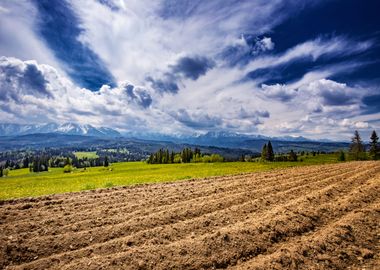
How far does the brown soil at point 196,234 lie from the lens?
8.84m

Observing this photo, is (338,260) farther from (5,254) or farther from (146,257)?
(5,254)

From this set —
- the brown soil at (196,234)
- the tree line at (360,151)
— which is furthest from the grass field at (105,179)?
the tree line at (360,151)

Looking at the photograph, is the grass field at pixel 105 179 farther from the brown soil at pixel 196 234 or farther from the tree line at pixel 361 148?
the tree line at pixel 361 148

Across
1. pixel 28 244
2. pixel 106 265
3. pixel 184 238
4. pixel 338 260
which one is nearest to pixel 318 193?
pixel 338 260

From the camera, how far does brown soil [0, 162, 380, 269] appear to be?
29.0 feet

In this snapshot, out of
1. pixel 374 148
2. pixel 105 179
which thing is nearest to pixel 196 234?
pixel 105 179

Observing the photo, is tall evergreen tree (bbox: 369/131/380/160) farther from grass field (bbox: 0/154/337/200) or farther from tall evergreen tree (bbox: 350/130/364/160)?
grass field (bbox: 0/154/337/200)

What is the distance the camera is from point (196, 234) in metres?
10.9

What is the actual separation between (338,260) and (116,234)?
319 inches

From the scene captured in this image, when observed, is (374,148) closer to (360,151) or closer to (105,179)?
(360,151)

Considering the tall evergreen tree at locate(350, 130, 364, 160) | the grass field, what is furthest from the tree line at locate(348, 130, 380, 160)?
the grass field

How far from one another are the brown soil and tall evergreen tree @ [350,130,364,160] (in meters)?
118

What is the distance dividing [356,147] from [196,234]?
129m

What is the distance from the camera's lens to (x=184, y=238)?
10.5m
